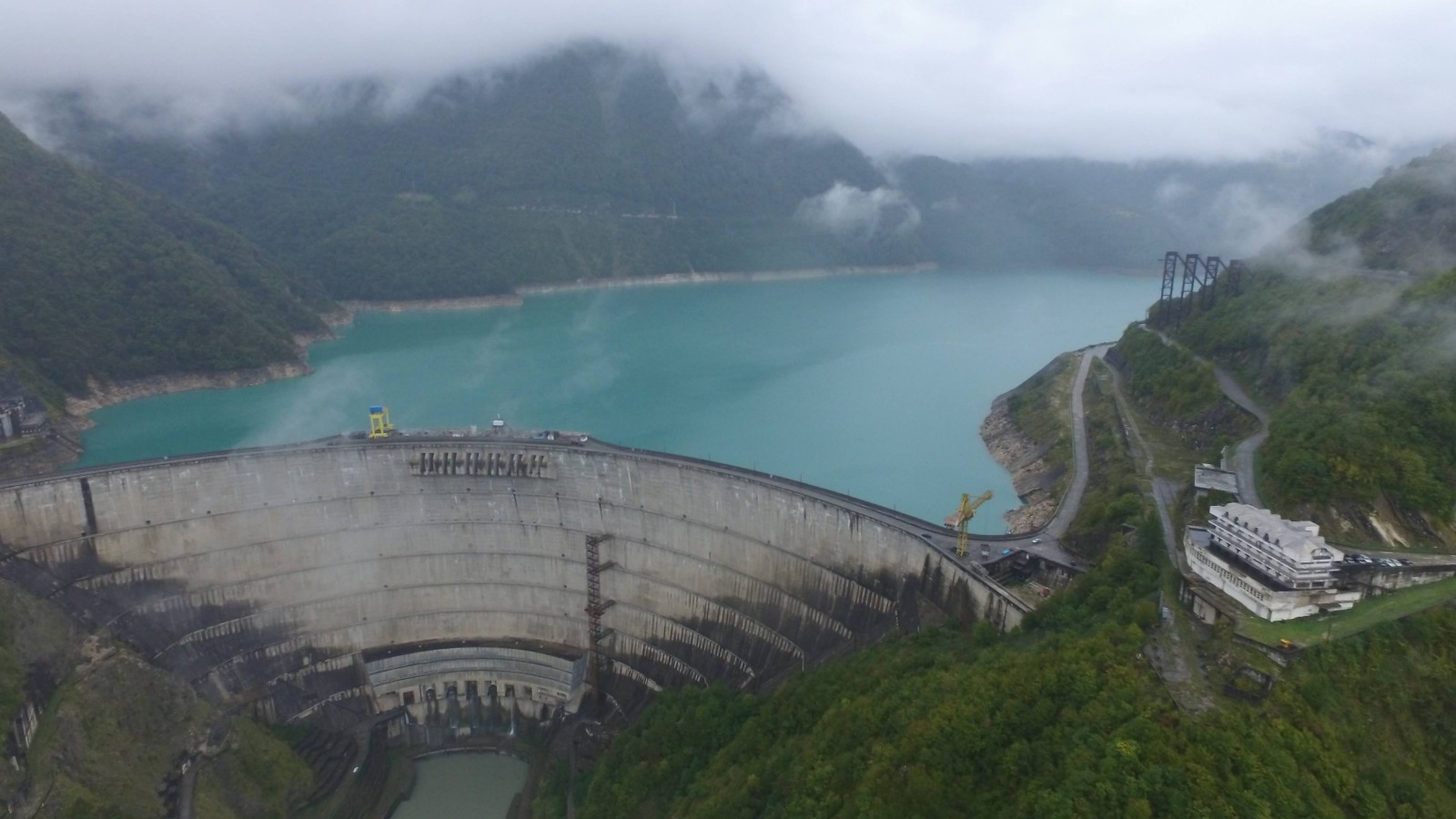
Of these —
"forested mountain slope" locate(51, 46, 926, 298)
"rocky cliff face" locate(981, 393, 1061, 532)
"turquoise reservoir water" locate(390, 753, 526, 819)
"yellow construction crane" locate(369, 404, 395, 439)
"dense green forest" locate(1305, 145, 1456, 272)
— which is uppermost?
"forested mountain slope" locate(51, 46, 926, 298)

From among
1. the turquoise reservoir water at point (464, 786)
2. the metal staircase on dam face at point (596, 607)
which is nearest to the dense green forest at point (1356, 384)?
the metal staircase on dam face at point (596, 607)

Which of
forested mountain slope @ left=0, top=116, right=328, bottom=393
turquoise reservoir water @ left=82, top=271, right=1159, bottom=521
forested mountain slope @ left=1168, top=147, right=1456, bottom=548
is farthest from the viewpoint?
forested mountain slope @ left=0, top=116, right=328, bottom=393

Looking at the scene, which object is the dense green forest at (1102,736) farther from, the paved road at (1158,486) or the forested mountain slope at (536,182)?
the forested mountain slope at (536,182)

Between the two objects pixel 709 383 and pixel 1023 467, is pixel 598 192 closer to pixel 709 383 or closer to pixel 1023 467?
pixel 709 383

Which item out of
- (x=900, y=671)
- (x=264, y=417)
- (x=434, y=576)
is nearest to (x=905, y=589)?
(x=900, y=671)

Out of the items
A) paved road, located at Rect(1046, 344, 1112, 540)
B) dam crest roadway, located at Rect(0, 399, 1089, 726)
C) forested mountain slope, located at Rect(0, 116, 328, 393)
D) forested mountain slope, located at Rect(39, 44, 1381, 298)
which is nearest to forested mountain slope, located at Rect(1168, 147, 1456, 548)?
paved road, located at Rect(1046, 344, 1112, 540)

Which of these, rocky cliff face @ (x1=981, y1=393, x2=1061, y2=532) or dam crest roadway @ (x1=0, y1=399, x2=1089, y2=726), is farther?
rocky cliff face @ (x1=981, y1=393, x2=1061, y2=532)

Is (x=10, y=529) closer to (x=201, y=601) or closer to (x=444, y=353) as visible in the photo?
(x=201, y=601)

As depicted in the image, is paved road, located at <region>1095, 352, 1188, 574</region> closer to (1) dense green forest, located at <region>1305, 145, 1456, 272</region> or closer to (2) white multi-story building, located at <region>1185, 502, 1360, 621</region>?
(2) white multi-story building, located at <region>1185, 502, 1360, 621</region>
